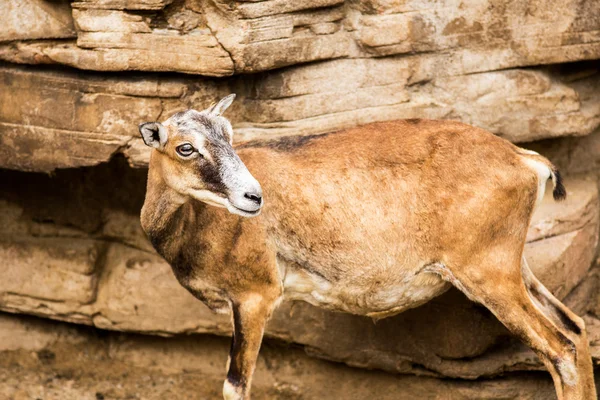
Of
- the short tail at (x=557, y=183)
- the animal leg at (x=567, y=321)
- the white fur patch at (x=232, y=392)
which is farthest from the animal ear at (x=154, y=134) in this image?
the animal leg at (x=567, y=321)

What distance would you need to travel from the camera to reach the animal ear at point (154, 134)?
21.7 feet

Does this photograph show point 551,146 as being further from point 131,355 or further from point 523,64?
point 131,355

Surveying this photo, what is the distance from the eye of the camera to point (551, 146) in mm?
9266

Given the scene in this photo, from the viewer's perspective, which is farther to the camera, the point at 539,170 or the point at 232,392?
the point at 539,170

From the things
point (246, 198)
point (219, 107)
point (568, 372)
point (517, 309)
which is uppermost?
point (219, 107)

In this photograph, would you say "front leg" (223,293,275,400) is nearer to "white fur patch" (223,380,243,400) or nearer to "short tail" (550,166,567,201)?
"white fur patch" (223,380,243,400)

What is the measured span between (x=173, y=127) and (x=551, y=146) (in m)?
4.24

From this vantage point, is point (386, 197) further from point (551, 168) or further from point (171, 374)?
point (171, 374)

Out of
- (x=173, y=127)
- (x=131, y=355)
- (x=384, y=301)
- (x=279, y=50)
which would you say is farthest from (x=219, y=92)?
(x=131, y=355)

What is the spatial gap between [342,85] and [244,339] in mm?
2720

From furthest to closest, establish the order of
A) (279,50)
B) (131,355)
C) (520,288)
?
(131,355) → (279,50) → (520,288)

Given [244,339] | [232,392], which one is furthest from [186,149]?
[232,392]

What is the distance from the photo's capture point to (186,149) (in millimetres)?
6629

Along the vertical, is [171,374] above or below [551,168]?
below
